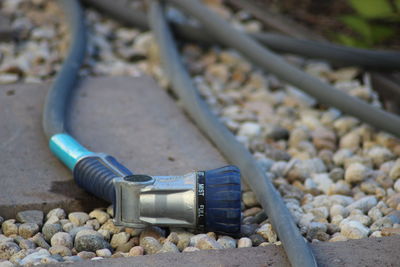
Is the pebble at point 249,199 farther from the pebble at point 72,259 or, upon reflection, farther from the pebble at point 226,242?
the pebble at point 72,259

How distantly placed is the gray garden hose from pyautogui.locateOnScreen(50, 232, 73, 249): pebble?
104 centimetres

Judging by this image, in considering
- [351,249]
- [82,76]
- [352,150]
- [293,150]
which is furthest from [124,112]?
[351,249]

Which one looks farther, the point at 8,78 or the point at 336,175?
the point at 8,78

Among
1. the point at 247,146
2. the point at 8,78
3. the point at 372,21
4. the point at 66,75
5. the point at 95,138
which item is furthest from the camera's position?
the point at 372,21

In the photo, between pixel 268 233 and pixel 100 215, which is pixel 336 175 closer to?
pixel 268 233

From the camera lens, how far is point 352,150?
6.72ft

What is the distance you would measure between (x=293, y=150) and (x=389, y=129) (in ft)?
1.01

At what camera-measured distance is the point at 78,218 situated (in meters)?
1.55

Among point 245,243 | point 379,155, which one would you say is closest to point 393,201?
point 379,155

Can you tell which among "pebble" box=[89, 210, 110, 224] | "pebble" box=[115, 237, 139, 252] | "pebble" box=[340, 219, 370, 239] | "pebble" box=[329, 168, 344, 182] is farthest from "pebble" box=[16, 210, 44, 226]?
"pebble" box=[329, 168, 344, 182]

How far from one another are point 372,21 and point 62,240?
65.3 inches

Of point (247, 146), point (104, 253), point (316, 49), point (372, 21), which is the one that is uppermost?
point (372, 21)

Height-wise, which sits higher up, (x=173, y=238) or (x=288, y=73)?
(x=288, y=73)

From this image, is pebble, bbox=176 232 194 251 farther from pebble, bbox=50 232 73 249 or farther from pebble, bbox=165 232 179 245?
pebble, bbox=50 232 73 249
